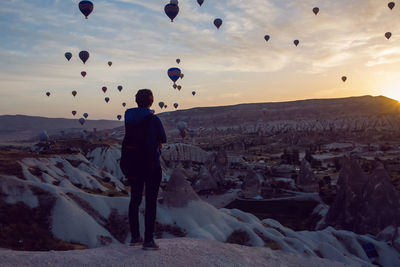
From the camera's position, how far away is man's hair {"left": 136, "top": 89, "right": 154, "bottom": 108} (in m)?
6.82

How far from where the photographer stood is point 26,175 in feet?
104

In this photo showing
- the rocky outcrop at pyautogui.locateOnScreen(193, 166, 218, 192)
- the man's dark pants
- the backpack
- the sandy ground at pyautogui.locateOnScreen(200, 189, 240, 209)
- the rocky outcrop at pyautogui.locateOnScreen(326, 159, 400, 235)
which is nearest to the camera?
the backpack

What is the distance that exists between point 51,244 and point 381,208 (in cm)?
2101

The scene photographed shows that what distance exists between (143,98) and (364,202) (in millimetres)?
25051

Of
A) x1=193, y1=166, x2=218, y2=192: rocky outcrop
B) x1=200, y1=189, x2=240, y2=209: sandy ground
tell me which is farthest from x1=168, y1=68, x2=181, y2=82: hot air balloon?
x1=200, y1=189, x2=240, y2=209: sandy ground

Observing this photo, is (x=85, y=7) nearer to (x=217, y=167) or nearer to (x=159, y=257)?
(x=217, y=167)

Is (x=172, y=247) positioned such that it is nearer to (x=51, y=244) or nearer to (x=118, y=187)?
(x=51, y=244)

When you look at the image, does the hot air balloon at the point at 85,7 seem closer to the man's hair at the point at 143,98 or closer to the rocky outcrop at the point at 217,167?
the rocky outcrop at the point at 217,167

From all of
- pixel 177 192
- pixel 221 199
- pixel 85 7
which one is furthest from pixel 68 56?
pixel 177 192

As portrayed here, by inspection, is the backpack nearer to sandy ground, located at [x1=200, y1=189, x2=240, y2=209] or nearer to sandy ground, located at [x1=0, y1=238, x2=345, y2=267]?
sandy ground, located at [x1=0, y1=238, x2=345, y2=267]

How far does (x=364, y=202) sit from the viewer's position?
27750 millimetres

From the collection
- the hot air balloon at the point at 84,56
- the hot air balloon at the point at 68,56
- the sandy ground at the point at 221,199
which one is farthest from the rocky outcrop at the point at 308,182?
the hot air balloon at the point at 68,56

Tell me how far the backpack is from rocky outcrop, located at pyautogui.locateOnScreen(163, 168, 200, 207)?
1948 centimetres

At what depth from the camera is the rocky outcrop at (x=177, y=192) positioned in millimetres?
26078
